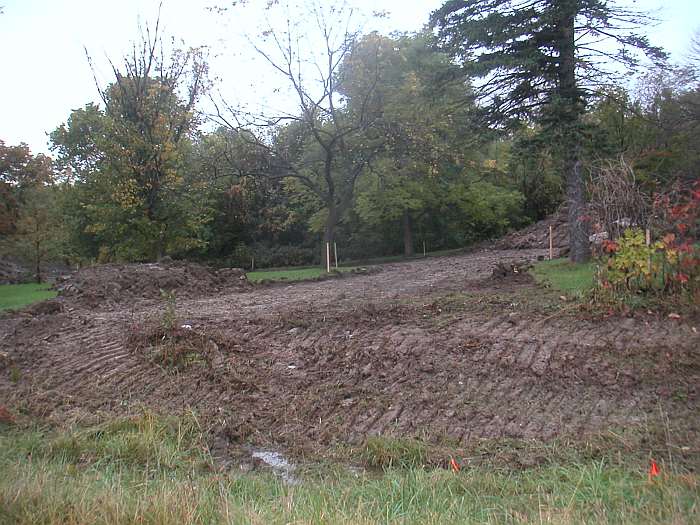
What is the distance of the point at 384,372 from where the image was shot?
730 cm

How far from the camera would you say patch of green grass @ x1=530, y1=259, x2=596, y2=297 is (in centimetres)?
1092

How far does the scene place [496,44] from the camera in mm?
15578

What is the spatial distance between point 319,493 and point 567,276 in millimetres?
10687

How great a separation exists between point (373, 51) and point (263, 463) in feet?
74.6

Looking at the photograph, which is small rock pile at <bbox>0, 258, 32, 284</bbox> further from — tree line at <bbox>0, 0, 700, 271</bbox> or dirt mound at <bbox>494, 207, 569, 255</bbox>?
dirt mound at <bbox>494, 207, 569, 255</bbox>

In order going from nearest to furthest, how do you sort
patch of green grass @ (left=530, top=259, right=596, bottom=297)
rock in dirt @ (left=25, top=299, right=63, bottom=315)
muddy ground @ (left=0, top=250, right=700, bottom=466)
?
muddy ground @ (left=0, top=250, right=700, bottom=466), patch of green grass @ (left=530, top=259, right=596, bottom=297), rock in dirt @ (left=25, top=299, right=63, bottom=315)

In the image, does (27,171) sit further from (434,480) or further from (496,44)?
(434,480)

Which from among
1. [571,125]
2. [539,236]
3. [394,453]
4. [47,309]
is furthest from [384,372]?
[539,236]

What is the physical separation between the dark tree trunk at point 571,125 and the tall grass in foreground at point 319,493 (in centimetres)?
1187

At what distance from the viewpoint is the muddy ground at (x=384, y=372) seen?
19.3 feet

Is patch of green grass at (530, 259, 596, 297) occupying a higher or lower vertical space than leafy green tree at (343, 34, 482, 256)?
lower

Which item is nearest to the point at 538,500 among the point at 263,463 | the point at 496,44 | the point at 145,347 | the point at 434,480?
the point at 434,480

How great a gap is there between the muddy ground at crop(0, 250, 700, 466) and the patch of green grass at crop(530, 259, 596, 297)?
1.80 feet

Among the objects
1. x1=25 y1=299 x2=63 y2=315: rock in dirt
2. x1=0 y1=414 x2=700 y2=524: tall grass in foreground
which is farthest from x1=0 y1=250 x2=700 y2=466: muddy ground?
x1=25 y1=299 x2=63 y2=315: rock in dirt
